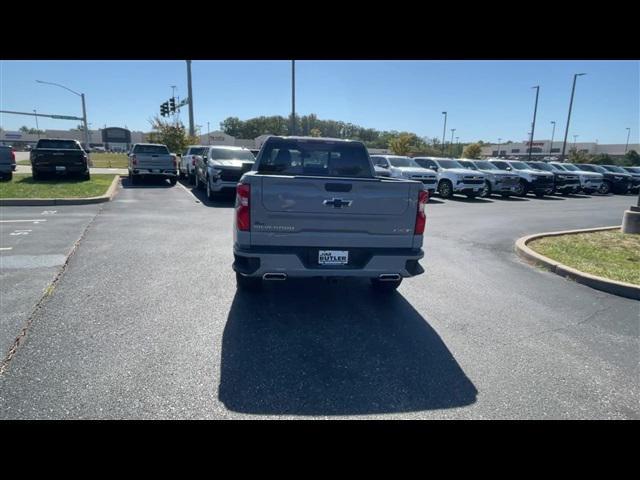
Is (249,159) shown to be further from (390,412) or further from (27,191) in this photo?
(390,412)

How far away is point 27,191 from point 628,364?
52.1 feet

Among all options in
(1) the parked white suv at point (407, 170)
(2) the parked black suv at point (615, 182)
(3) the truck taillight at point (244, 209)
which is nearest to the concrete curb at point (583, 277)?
(3) the truck taillight at point (244, 209)

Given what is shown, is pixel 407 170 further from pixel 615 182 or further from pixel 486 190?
pixel 615 182

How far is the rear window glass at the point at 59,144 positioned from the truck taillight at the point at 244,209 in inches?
659

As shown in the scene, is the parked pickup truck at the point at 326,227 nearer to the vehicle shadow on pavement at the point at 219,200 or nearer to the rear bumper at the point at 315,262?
the rear bumper at the point at 315,262

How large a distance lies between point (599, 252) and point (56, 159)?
19.0 metres

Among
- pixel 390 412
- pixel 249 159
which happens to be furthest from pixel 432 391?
pixel 249 159

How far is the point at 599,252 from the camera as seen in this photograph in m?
7.50

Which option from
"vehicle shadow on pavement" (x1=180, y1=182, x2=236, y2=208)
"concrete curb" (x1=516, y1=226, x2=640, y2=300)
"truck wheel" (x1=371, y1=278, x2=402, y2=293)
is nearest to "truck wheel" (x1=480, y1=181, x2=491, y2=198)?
"concrete curb" (x1=516, y1=226, x2=640, y2=300)

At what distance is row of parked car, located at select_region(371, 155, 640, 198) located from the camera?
17266mm

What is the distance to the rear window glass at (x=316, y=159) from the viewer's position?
18.1 ft
